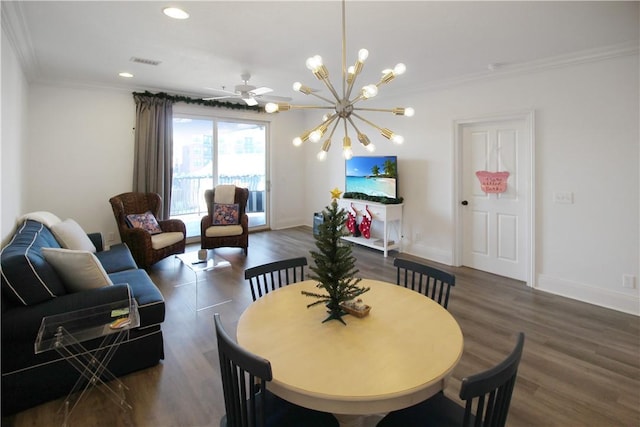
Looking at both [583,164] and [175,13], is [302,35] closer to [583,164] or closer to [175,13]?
[175,13]

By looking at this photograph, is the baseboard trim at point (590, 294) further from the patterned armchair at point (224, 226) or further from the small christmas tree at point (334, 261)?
the patterned armchair at point (224, 226)

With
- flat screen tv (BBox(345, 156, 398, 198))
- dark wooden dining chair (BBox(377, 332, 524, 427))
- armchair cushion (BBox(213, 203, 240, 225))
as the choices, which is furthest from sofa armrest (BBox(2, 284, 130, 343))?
flat screen tv (BBox(345, 156, 398, 198))

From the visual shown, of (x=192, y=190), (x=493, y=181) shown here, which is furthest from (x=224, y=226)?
(x=493, y=181)

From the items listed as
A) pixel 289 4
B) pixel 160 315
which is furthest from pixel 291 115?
pixel 160 315

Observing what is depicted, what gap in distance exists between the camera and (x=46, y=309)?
210 centimetres

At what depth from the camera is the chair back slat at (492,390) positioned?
1.06 meters

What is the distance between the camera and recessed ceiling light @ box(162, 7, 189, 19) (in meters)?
2.60

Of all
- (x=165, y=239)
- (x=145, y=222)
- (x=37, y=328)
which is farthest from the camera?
(x=145, y=222)

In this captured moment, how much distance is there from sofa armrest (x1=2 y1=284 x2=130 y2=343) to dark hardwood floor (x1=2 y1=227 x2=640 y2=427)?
0.49 meters

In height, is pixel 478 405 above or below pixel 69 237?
below

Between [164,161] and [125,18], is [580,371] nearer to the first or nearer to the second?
[125,18]

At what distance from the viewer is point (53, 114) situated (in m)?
4.81

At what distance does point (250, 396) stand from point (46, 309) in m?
1.67

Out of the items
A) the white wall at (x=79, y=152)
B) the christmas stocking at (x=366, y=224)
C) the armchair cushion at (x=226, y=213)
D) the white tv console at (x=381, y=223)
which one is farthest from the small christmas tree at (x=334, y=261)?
the white wall at (x=79, y=152)
